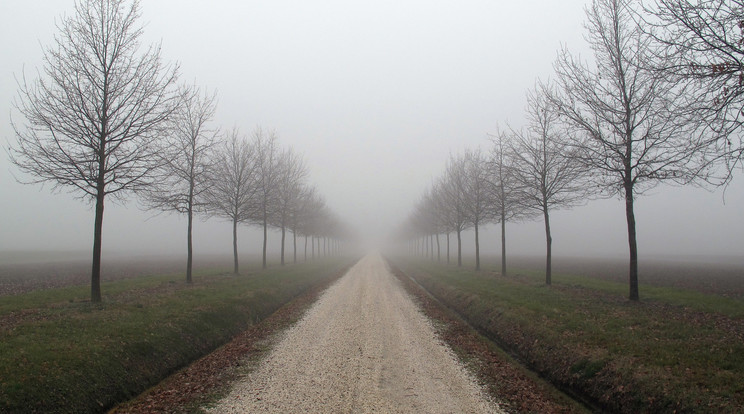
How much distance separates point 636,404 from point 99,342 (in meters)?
11.0

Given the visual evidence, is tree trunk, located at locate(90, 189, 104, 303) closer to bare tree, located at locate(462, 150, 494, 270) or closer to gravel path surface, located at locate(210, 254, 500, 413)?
gravel path surface, located at locate(210, 254, 500, 413)

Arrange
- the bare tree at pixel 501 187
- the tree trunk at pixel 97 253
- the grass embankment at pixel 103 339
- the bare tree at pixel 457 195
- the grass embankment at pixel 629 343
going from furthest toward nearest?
the bare tree at pixel 457 195 < the bare tree at pixel 501 187 < the tree trunk at pixel 97 253 < the grass embankment at pixel 103 339 < the grass embankment at pixel 629 343

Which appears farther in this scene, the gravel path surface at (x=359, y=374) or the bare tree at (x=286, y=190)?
the bare tree at (x=286, y=190)

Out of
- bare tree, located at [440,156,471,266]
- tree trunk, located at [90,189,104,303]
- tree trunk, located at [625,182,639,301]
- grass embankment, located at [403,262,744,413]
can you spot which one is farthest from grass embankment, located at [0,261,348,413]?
bare tree, located at [440,156,471,266]

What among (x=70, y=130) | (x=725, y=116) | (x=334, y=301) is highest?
(x=70, y=130)

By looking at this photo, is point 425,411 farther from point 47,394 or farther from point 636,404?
point 47,394

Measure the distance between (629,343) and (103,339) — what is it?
12.3 m

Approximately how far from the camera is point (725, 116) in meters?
8.11

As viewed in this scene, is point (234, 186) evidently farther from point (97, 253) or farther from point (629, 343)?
point (629, 343)

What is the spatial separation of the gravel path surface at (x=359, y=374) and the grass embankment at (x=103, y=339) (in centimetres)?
230

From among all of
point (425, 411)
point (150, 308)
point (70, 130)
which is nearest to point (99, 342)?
point (150, 308)

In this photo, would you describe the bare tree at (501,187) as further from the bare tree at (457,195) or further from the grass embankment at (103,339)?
the grass embankment at (103,339)

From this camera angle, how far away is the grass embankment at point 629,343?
6383 millimetres

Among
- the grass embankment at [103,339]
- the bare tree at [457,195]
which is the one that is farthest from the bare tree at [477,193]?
the grass embankment at [103,339]
